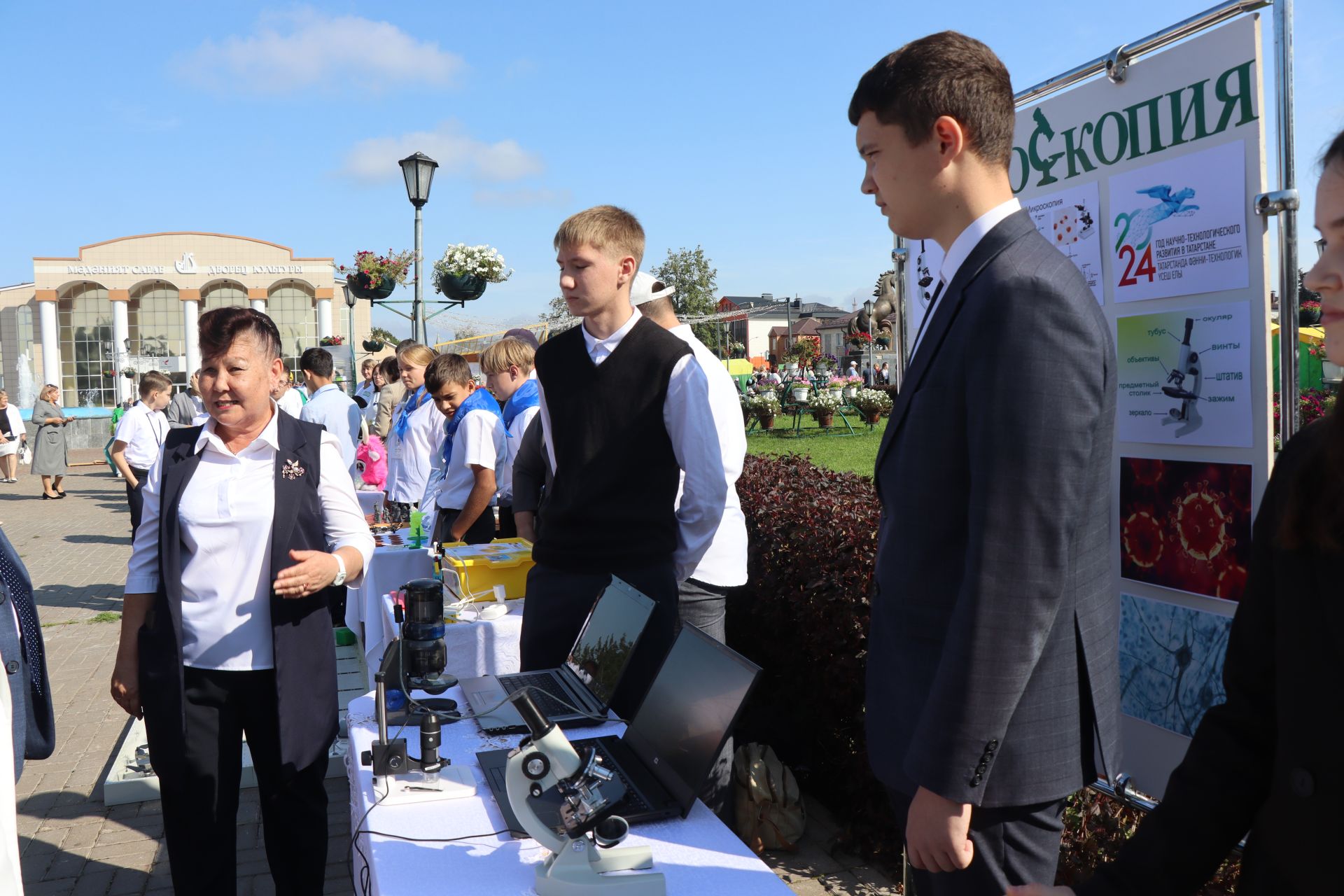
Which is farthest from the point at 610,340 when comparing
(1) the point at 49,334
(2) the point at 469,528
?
(1) the point at 49,334

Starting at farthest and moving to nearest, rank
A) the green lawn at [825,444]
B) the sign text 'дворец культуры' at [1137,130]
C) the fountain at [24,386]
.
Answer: the fountain at [24,386] → the green lawn at [825,444] → the sign text 'дворец культуры' at [1137,130]

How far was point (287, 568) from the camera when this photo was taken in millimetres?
2920

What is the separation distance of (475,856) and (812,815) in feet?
8.73

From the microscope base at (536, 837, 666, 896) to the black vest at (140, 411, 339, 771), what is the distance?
1.55 meters

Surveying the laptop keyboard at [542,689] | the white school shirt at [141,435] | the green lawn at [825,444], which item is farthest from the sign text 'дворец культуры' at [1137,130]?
the white school shirt at [141,435]

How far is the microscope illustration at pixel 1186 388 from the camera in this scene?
2371mm

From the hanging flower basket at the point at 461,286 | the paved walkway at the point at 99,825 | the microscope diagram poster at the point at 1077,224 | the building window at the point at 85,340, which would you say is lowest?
the paved walkway at the point at 99,825

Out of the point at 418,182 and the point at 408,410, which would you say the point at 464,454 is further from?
the point at 418,182

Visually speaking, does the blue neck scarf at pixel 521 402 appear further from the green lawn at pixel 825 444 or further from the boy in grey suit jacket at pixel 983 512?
the green lawn at pixel 825 444

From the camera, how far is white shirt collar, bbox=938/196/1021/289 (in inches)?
64.7

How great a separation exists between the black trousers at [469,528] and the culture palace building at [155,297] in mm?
44782

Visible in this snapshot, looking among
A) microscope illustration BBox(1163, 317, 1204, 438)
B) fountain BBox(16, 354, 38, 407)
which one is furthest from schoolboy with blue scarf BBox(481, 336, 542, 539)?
fountain BBox(16, 354, 38, 407)

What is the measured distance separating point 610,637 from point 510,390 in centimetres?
379

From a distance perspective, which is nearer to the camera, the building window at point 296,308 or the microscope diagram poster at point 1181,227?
the microscope diagram poster at point 1181,227
